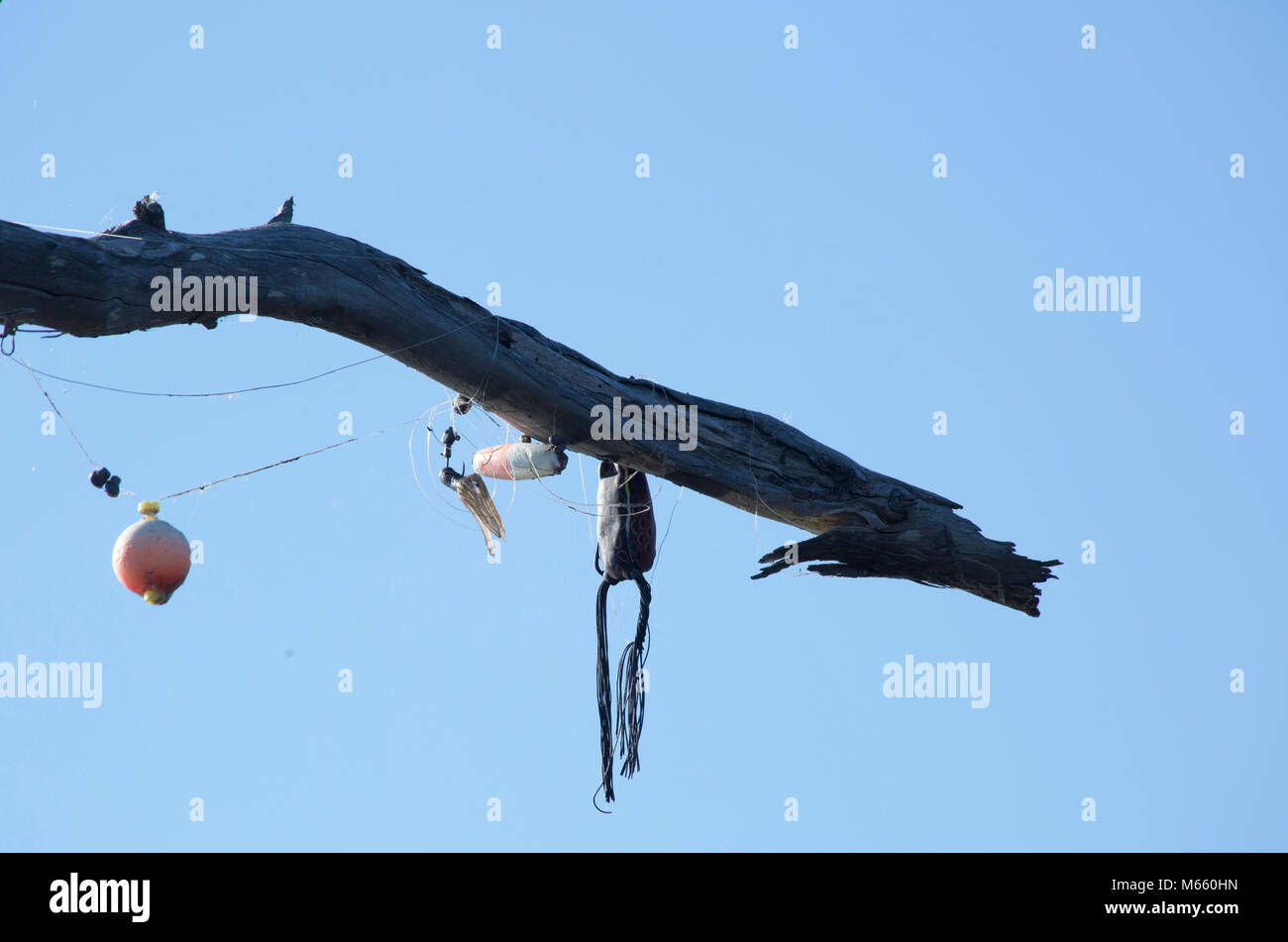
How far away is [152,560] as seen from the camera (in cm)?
547

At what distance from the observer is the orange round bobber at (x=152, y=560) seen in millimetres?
5469

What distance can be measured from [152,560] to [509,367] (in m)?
1.45

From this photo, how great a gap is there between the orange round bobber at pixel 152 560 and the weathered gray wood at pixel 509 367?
98 cm

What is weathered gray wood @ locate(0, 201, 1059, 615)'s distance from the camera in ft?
15.2

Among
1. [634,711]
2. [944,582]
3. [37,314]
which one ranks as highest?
[37,314]

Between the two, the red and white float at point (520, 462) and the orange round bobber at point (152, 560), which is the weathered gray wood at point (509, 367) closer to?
the red and white float at point (520, 462)

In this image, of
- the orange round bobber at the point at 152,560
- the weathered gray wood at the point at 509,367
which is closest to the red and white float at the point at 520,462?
the weathered gray wood at the point at 509,367

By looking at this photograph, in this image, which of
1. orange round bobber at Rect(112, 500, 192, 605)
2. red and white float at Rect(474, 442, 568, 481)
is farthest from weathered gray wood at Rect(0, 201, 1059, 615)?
orange round bobber at Rect(112, 500, 192, 605)

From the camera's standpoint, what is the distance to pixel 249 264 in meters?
5.02

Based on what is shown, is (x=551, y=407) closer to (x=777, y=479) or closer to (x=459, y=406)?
(x=459, y=406)

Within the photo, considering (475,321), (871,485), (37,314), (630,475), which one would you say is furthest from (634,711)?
A: (37,314)

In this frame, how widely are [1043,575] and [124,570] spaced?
3.69 metres

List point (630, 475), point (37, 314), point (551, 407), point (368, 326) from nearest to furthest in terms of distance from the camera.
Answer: point (37, 314) → point (368, 326) → point (551, 407) → point (630, 475)

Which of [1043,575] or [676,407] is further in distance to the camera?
[1043,575]
